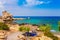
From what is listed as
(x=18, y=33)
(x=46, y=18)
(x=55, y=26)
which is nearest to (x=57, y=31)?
(x=55, y=26)

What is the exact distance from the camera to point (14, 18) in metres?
6.14

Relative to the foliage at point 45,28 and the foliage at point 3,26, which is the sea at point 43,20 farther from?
the foliage at point 3,26

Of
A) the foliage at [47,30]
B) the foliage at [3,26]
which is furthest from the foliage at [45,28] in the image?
the foliage at [3,26]

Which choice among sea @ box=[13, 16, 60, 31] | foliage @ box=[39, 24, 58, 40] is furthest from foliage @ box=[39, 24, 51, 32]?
sea @ box=[13, 16, 60, 31]

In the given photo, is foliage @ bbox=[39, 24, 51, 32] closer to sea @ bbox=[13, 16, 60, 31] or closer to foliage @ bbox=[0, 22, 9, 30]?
sea @ bbox=[13, 16, 60, 31]

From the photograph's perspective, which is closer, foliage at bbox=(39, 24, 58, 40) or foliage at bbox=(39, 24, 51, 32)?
foliage at bbox=(39, 24, 58, 40)

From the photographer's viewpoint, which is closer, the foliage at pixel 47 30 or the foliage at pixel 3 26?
the foliage at pixel 47 30

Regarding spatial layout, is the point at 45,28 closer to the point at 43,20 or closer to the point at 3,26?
the point at 43,20

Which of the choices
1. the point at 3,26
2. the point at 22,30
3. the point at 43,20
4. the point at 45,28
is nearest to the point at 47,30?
the point at 45,28

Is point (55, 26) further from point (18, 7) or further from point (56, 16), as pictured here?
point (18, 7)

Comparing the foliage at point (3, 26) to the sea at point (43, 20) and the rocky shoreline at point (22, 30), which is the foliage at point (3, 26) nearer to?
the rocky shoreline at point (22, 30)

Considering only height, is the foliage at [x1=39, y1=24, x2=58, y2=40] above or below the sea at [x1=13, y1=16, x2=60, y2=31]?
below

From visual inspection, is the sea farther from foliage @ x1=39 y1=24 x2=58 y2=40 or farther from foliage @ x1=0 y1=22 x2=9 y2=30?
foliage @ x1=0 y1=22 x2=9 y2=30

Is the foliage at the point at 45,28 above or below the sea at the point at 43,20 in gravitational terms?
below
